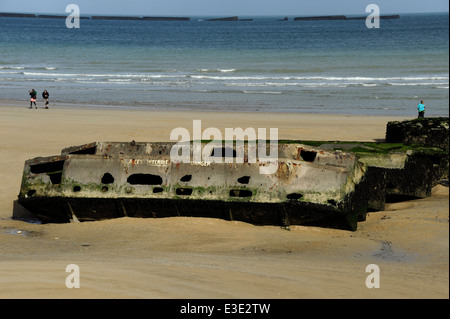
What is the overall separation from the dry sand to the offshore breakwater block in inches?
8.0

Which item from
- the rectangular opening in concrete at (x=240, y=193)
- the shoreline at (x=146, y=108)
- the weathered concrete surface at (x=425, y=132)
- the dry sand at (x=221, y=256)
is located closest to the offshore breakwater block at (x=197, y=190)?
the rectangular opening in concrete at (x=240, y=193)

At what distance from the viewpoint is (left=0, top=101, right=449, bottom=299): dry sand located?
19.0ft

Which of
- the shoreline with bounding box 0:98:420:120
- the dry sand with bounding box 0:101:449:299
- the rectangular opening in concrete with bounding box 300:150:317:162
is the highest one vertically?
the shoreline with bounding box 0:98:420:120

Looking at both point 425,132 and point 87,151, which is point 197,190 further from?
point 425,132

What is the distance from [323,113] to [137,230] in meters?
19.2

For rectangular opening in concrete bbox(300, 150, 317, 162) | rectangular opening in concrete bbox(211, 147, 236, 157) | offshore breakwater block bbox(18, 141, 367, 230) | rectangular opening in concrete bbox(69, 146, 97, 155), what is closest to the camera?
offshore breakwater block bbox(18, 141, 367, 230)

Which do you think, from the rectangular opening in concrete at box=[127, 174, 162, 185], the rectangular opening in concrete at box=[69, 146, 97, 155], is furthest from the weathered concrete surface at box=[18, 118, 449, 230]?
the rectangular opening in concrete at box=[69, 146, 97, 155]

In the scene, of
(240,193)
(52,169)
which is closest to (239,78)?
(52,169)

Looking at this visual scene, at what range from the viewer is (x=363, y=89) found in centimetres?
3738

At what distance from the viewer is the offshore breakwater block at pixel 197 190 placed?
1038 centimetres

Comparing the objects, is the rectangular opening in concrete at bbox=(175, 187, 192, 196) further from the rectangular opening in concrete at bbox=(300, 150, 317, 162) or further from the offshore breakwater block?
the rectangular opening in concrete at bbox=(300, 150, 317, 162)

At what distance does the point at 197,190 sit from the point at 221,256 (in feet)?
7.05
